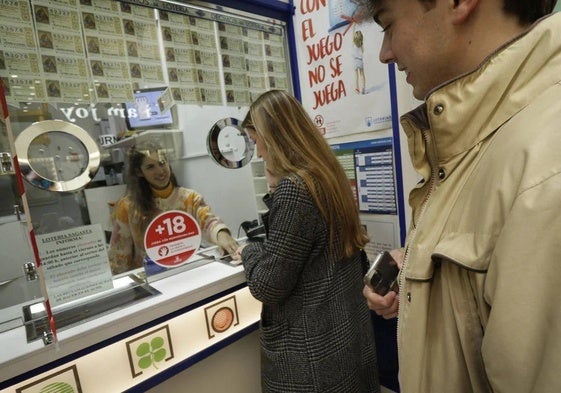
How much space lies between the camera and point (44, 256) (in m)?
1.06

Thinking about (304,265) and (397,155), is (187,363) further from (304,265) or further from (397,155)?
(397,155)

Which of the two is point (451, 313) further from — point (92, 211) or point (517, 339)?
point (92, 211)

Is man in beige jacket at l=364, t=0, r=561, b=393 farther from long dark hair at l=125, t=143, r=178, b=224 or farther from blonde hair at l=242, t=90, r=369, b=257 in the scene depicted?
long dark hair at l=125, t=143, r=178, b=224

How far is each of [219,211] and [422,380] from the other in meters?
1.39

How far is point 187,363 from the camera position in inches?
50.0

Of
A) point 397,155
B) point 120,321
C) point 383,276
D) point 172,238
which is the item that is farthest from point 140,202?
point 397,155

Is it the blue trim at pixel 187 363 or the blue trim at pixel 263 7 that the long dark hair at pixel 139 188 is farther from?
the blue trim at pixel 263 7

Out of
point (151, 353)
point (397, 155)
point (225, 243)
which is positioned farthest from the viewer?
point (225, 243)

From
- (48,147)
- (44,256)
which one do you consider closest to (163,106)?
(48,147)

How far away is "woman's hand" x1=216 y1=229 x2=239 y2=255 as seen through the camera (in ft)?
5.45

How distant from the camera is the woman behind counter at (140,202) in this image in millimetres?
1382

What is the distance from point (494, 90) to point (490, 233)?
0.70 ft

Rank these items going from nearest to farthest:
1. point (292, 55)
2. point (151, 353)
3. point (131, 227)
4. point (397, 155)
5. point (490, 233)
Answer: point (490, 233) < point (151, 353) < point (131, 227) < point (397, 155) < point (292, 55)

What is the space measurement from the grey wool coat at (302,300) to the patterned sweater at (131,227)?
538mm
